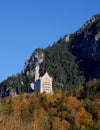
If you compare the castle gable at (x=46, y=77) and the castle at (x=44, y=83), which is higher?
the castle gable at (x=46, y=77)

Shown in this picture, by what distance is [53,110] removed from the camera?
294 ft

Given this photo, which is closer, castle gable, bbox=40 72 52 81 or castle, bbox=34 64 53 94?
castle, bbox=34 64 53 94

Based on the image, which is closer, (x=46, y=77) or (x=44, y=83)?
(x=44, y=83)

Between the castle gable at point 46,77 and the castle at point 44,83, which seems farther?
the castle gable at point 46,77

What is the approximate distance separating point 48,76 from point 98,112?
110 meters

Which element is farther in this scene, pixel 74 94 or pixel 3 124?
pixel 74 94

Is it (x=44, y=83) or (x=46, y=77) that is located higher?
(x=46, y=77)

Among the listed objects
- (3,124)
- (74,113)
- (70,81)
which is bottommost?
(3,124)

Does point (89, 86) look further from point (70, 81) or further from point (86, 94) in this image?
point (70, 81)

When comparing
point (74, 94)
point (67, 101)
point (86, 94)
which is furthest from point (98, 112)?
point (74, 94)

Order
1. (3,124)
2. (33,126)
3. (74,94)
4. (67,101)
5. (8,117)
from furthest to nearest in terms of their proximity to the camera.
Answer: (74,94)
(67,101)
(33,126)
(8,117)
(3,124)

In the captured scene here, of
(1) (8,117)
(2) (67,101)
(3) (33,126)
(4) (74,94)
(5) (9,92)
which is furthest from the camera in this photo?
(5) (9,92)

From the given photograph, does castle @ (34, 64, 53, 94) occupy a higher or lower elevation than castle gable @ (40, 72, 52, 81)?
lower

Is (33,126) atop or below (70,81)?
below
